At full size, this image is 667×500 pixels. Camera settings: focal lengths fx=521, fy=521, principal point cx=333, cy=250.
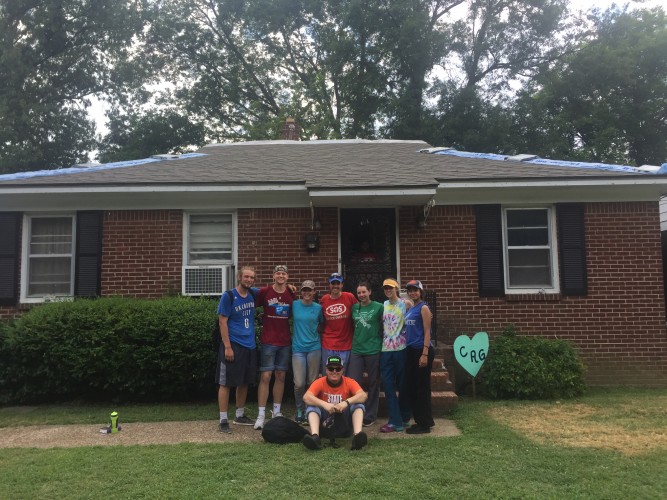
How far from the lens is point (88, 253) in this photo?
26.3 feet

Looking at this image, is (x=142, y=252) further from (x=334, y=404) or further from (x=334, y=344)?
(x=334, y=404)

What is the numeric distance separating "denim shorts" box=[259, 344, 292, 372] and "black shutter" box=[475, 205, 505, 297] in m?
3.71

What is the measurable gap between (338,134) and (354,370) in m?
19.6

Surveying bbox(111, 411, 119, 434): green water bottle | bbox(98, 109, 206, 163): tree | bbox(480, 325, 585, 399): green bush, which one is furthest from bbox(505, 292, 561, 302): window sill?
bbox(98, 109, 206, 163): tree

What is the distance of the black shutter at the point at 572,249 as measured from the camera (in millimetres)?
7918

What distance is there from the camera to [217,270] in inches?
316

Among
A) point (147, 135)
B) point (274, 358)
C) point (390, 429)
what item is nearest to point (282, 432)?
point (274, 358)

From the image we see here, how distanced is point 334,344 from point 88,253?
15.5 ft

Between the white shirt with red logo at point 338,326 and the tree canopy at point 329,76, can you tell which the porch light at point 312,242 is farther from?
the tree canopy at point 329,76

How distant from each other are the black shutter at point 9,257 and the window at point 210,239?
2627mm

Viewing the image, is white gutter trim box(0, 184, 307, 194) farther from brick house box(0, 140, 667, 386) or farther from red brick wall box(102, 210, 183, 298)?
red brick wall box(102, 210, 183, 298)

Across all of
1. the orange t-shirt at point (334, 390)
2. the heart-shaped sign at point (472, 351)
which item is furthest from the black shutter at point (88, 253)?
the heart-shaped sign at point (472, 351)

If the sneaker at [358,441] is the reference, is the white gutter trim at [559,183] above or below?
above

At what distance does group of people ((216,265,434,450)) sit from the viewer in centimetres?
520
